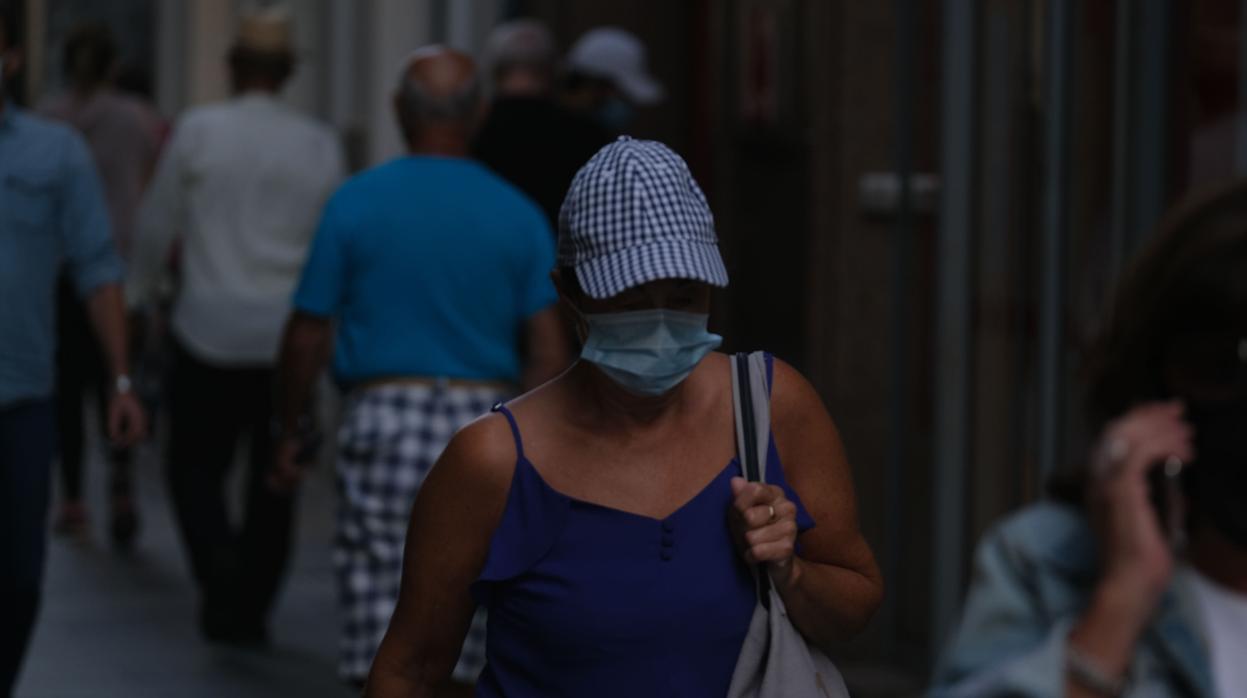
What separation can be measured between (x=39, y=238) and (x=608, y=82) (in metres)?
2.61

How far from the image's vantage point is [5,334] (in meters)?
6.34

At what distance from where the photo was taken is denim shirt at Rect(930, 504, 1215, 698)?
2.29 m

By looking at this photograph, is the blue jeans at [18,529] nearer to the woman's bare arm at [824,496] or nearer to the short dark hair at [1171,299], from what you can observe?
the woman's bare arm at [824,496]

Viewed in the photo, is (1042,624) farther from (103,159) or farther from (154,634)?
(103,159)

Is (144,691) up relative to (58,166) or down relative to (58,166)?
down

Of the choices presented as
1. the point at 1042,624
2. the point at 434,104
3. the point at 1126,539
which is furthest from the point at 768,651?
the point at 434,104

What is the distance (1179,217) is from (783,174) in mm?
7402

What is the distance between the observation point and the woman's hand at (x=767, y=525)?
326 centimetres

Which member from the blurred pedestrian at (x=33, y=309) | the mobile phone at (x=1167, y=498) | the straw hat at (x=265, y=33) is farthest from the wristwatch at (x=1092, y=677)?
the straw hat at (x=265, y=33)

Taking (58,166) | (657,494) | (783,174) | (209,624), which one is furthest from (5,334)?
(783,174)

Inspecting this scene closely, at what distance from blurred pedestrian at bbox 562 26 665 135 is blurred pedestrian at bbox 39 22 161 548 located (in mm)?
3105

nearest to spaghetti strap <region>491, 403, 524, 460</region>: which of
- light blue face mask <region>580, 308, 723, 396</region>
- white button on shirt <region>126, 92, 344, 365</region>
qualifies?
light blue face mask <region>580, 308, 723, 396</region>

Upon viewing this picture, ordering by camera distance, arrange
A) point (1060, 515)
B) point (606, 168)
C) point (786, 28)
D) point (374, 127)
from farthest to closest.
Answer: point (374, 127)
point (786, 28)
point (606, 168)
point (1060, 515)

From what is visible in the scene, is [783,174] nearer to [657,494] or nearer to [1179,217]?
[657,494]
